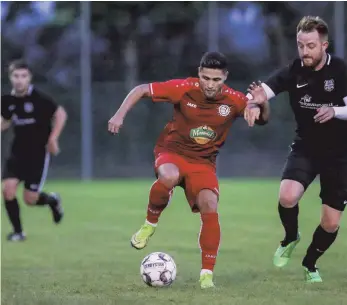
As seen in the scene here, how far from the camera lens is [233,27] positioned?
24.0 m

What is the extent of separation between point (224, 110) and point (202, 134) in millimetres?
264

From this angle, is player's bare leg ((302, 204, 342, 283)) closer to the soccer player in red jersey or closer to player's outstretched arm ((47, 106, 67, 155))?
the soccer player in red jersey

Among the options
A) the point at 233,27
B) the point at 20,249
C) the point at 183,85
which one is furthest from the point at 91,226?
the point at 233,27

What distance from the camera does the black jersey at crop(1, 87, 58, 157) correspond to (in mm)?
10750

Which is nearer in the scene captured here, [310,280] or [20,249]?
[310,280]

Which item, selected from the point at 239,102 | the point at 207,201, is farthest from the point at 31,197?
the point at 207,201

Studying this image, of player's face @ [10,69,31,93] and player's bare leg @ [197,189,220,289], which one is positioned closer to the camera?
player's bare leg @ [197,189,220,289]

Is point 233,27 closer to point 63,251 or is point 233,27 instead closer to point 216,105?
point 63,251

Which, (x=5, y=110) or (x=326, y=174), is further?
(x=5, y=110)

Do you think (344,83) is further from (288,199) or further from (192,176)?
(192,176)

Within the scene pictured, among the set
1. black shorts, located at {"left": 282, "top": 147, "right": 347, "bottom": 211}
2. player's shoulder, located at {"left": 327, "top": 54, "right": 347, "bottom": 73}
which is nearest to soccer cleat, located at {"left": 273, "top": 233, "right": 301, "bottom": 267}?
black shorts, located at {"left": 282, "top": 147, "right": 347, "bottom": 211}

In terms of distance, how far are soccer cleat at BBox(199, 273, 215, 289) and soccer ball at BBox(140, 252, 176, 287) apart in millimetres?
223

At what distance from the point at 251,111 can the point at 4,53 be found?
18360 mm

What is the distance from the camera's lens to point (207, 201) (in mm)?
6789
